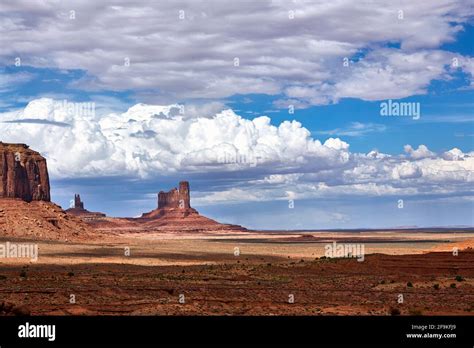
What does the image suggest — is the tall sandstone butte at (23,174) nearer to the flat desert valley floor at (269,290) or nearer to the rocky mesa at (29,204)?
the rocky mesa at (29,204)

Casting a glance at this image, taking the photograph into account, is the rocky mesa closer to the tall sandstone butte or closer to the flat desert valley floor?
the tall sandstone butte

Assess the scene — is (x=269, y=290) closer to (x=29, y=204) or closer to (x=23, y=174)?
(x=29, y=204)

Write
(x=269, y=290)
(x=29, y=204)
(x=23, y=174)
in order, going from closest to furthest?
1. (x=269, y=290)
2. (x=29, y=204)
3. (x=23, y=174)

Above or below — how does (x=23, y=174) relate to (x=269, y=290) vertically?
above

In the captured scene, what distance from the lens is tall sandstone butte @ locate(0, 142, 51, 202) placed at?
153 meters

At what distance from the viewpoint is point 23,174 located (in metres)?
158

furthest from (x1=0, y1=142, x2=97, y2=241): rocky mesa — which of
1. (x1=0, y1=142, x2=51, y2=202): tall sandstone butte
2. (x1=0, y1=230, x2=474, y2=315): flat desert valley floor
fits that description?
(x1=0, y1=230, x2=474, y2=315): flat desert valley floor

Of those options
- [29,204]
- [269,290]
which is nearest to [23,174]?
[29,204]

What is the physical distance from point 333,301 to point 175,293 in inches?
352

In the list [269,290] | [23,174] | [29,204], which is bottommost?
[269,290]
